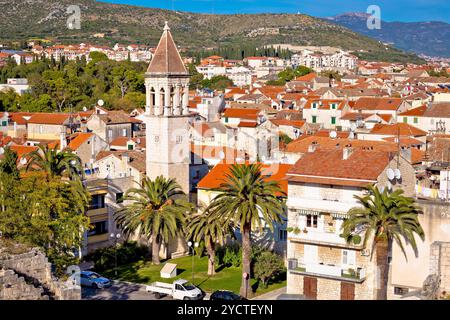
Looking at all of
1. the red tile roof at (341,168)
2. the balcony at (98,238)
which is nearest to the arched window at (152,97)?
the balcony at (98,238)

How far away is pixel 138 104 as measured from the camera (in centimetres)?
10156

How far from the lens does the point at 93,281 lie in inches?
1428

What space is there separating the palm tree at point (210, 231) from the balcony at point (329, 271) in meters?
4.49

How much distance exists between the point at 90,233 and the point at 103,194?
2236mm

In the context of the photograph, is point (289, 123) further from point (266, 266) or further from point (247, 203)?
point (247, 203)

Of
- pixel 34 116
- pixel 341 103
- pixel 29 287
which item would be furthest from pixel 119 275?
pixel 341 103

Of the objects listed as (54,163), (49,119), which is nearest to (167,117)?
(54,163)

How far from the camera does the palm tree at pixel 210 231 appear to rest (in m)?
37.0

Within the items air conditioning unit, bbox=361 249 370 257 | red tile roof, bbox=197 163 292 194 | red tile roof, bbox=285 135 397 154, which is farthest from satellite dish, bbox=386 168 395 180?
red tile roof, bbox=285 135 397 154

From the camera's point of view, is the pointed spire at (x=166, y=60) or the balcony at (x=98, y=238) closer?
the balcony at (x=98, y=238)

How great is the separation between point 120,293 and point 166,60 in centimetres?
1577

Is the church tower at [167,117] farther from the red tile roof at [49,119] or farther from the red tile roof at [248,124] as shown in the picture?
the red tile roof at [248,124]

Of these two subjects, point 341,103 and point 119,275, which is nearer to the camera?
point 119,275
